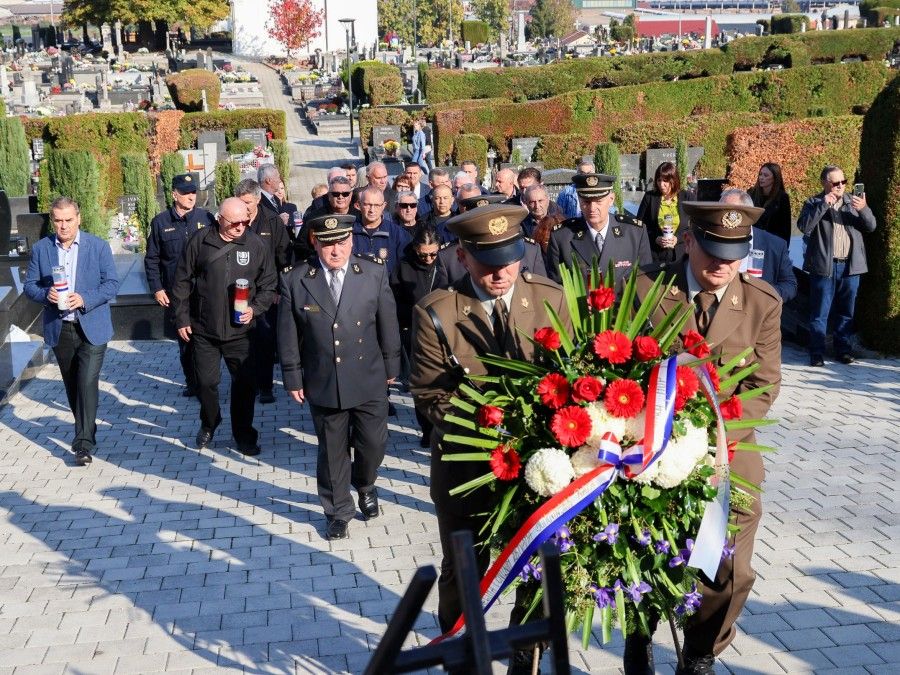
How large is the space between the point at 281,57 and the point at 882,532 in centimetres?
6808

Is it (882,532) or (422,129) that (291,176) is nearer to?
(422,129)

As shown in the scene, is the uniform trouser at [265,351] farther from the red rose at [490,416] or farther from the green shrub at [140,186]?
the green shrub at [140,186]

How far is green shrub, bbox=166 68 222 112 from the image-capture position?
125 feet

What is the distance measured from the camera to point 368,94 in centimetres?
3988

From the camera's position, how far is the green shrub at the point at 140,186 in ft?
53.0

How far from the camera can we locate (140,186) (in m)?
16.3

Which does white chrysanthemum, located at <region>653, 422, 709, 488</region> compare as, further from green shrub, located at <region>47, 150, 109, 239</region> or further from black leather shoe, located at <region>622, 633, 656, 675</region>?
green shrub, located at <region>47, 150, 109, 239</region>

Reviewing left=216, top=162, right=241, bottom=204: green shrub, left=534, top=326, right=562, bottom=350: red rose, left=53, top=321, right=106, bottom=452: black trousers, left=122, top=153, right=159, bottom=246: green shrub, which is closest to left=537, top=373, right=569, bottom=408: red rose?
left=534, top=326, right=562, bottom=350: red rose

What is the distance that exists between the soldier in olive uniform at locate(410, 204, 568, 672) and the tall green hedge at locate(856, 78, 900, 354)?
661 centimetres

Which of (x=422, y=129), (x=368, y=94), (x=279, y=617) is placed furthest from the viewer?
(x=368, y=94)

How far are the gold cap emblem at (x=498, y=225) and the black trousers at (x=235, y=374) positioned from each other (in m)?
4.27

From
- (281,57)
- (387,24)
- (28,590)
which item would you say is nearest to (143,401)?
(28,590)

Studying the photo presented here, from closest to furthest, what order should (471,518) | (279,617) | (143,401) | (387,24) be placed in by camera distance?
(471,518)
(279,617)
(143,401)
(387,24)

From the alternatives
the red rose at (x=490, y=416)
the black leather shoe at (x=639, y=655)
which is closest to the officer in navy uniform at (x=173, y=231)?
the black leather shoe at (x=639, y=655)
